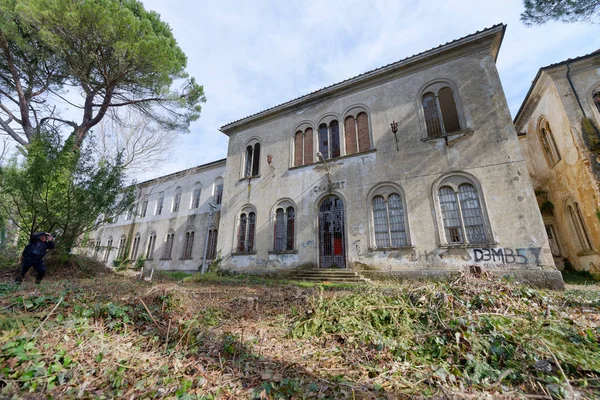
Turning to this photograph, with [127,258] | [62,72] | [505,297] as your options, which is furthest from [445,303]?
[127,258]

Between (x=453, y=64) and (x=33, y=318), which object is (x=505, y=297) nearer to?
(x=33, y=318)

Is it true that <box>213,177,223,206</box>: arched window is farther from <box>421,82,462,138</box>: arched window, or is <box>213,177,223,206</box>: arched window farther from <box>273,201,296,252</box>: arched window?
<box>421,82,462,138</box>: arched window

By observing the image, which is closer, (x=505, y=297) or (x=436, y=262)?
(x=505, y=297)

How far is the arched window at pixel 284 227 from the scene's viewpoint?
485 inches

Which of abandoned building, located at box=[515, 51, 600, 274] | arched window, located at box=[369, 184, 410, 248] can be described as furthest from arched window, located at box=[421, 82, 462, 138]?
abandoned building, located at box=[515, 51, 600, 274]

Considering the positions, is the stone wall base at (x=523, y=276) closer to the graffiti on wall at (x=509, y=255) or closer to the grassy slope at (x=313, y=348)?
the graffiti on wall at (x=509, y=255)

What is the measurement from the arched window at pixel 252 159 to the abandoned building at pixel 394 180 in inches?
2.9

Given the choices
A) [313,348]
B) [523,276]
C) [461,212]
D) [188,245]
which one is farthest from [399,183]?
[188,245]

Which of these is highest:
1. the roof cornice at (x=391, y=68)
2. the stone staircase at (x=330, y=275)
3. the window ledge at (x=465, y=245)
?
the roof cornice at (x=391, y=68)

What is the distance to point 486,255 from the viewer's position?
8.41m

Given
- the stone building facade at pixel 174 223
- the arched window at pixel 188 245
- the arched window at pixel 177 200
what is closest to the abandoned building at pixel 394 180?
the stone building facade at pixel 174 223

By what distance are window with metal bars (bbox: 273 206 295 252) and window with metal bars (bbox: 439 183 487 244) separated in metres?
6.80

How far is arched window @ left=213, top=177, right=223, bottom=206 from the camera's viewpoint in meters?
18.6

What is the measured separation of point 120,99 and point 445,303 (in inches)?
627
